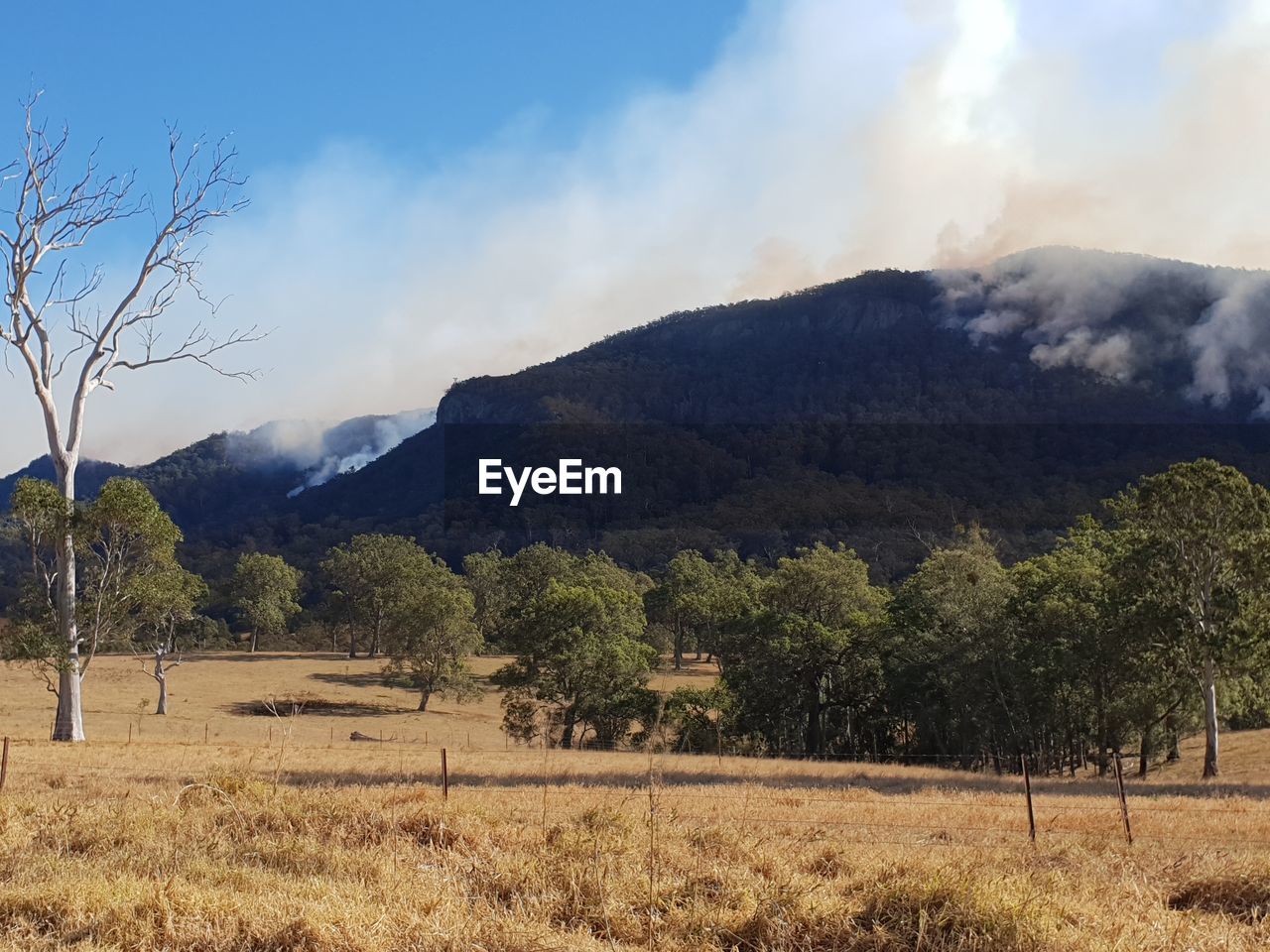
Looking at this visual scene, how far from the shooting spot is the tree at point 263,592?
314 ft

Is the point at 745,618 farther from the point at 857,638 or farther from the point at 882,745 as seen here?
the point at 882,745

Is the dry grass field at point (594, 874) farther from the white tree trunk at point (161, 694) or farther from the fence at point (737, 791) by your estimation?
the white tree trunk at point (161, 694)

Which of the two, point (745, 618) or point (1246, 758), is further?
point (745, 618)

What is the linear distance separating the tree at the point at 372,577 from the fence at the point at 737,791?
2389 inches

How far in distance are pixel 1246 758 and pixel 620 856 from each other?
39.5m

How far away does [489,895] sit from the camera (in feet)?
27.1

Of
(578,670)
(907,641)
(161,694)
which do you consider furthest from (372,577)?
(907,641)

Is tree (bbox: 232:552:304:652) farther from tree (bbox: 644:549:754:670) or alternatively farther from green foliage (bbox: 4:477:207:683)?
green foliage (bbox: 4:477:207:683)

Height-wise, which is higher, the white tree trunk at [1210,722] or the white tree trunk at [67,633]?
the white tree trunk at [67,633]

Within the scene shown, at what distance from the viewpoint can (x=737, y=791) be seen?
A: 1953cm

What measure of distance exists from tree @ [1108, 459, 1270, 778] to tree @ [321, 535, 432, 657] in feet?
217

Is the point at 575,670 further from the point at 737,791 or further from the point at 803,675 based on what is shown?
the point at 737,791

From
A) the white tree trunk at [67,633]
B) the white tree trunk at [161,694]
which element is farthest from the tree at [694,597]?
the white tree trunk at [67,633]

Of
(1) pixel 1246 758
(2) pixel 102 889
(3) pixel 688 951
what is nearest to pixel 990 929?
(3) pixel 688 951
